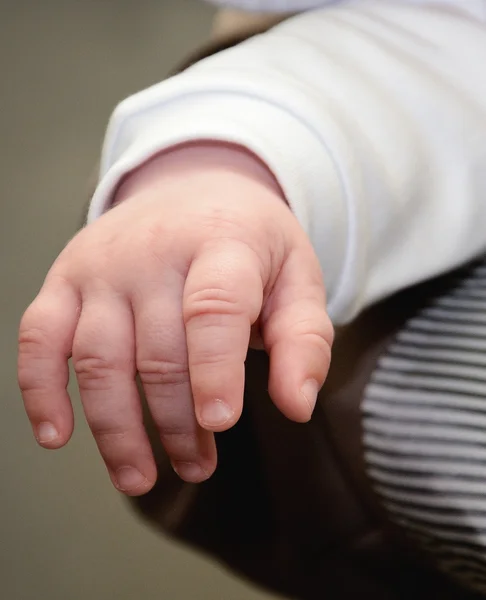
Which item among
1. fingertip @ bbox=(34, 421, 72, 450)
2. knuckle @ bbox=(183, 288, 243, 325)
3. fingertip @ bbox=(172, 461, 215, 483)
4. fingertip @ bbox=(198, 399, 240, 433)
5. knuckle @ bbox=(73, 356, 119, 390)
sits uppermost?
knuckle @ bbox=(183, 288, 243, 325)

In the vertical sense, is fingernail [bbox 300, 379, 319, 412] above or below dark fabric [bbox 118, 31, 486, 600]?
above

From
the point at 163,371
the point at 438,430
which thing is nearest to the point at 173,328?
the point at 163,371

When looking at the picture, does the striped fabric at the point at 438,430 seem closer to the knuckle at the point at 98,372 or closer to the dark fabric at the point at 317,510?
the dark fabric at the point at 317,510

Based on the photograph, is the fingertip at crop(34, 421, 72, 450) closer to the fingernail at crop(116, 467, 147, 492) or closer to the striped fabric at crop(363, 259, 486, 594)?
the fingernail at crop(116, 467, 147, 492)

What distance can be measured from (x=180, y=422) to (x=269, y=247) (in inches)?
2.1

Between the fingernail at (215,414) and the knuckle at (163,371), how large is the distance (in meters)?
0.01

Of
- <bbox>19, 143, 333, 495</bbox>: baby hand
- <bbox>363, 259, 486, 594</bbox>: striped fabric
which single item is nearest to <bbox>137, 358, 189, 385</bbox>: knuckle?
<bbox>19, 143, 333, 495</bbox>: baby hand

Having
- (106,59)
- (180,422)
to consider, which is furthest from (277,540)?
(106,59)

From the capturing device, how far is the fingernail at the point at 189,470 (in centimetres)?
21

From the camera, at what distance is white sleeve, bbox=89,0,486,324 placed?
0.25m

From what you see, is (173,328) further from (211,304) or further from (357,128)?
(357,128)

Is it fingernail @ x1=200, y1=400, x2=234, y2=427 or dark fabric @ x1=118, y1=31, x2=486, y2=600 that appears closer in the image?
fingernail @ x1=200, y1=400, x2=234, y2=427

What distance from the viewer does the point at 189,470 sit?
21 cm

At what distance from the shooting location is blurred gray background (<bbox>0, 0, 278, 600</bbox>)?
27 cm
